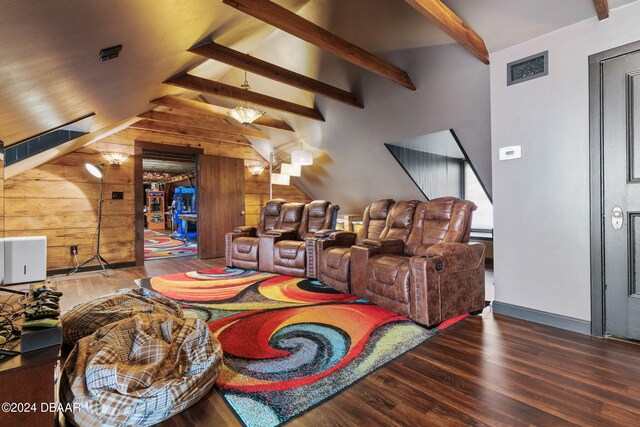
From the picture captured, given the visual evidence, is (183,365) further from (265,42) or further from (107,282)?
(265,42)

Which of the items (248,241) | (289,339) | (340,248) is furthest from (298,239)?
(289,339)

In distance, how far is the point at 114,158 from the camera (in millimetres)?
5023

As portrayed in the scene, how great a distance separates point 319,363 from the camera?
1924mm

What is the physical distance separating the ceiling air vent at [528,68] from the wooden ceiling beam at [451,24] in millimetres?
288

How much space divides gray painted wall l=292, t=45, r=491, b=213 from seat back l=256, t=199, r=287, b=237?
4.99 ft

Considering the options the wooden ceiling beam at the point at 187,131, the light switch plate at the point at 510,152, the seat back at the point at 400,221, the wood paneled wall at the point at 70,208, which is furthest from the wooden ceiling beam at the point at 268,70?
the wood paneled wall at the point at 70,208

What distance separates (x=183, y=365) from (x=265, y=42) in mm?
4334

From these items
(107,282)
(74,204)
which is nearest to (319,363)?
(107,282)

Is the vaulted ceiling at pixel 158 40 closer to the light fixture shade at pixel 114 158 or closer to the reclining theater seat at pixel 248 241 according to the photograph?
the light fixture shade at pixel 114 158

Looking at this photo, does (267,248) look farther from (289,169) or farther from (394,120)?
(394,120)

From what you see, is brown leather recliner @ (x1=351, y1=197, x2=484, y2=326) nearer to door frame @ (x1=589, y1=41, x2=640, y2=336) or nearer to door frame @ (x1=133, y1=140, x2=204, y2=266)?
door frame @ (x1=589, y1=41, x2=640, y2=336)

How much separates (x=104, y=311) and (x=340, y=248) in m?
2.42

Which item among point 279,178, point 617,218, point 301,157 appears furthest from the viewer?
point 279,178

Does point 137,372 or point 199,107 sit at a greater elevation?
point 199,107
